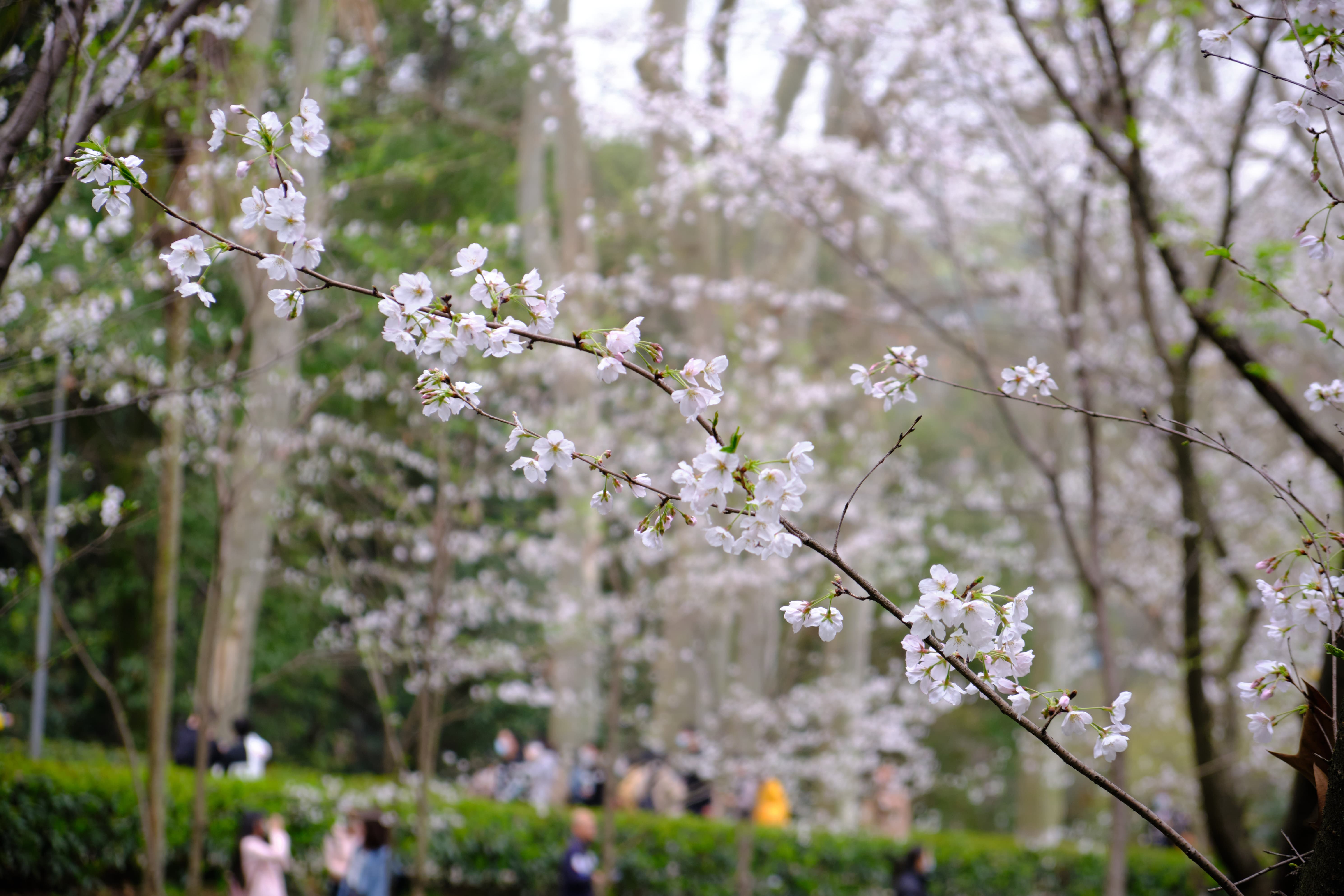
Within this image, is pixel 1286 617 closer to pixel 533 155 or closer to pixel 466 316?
pixel 466 316

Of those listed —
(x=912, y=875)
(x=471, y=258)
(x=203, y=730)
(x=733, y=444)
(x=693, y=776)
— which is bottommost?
(x=912, y=875)

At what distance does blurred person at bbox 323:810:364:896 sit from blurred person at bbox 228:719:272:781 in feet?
4.86

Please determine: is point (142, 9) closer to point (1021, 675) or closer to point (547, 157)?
point (1021, 675)

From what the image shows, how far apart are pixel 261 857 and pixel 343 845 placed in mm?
669

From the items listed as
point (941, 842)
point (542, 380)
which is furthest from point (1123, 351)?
point (542, 380)

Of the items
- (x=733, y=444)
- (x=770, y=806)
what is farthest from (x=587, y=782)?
(x=733, y=444)

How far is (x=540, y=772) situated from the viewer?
29.9 ft

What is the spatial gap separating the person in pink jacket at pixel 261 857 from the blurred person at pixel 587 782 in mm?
3624

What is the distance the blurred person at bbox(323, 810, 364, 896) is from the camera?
5.21 metres

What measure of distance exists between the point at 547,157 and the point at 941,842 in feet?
34.7

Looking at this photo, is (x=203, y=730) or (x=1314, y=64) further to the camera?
(x=203, y=730)

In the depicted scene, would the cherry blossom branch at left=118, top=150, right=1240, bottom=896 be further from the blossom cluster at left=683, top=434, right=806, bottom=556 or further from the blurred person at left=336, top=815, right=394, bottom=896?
the blurred person at left=336, top=815, right=394, bottom=896

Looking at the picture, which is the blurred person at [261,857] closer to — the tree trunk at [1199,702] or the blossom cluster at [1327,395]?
the tree trunk at [1199,702]

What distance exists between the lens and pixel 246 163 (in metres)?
1.49
